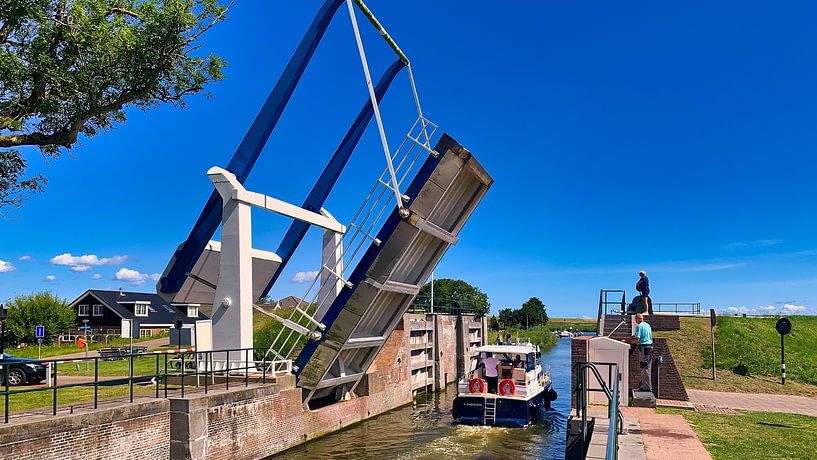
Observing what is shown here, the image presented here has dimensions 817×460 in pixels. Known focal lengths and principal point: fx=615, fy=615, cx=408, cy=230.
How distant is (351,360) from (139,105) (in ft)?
31.7

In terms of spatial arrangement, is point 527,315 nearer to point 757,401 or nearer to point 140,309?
point 140,309

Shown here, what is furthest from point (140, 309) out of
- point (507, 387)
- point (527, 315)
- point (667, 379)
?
point (527, 315)

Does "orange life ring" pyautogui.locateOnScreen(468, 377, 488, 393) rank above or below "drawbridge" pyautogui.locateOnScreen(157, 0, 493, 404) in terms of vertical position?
below

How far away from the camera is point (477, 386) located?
742 inches

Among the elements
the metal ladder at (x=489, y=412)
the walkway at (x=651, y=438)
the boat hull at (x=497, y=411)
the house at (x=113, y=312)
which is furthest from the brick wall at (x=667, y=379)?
the house at (x=113, y=312)

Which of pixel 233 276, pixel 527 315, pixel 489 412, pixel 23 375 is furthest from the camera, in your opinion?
pixel 527 315

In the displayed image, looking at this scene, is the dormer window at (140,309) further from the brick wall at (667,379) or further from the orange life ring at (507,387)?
the brick wall at (667,379)

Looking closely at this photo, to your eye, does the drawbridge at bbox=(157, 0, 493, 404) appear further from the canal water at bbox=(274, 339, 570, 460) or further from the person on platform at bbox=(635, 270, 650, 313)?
the person on platform at bbox=(635, 270, 650, 313)

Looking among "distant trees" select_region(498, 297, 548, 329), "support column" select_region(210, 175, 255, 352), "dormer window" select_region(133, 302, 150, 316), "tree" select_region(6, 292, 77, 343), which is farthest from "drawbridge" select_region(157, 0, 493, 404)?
"distant trees" select_region(498, 297, 548, 329)

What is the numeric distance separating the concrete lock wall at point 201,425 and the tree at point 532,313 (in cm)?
10504

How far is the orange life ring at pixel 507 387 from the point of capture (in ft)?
61.3

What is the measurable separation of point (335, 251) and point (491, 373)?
21.4 ft

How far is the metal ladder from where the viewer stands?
18188mm

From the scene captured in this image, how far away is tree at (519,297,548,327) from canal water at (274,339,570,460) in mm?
102866
